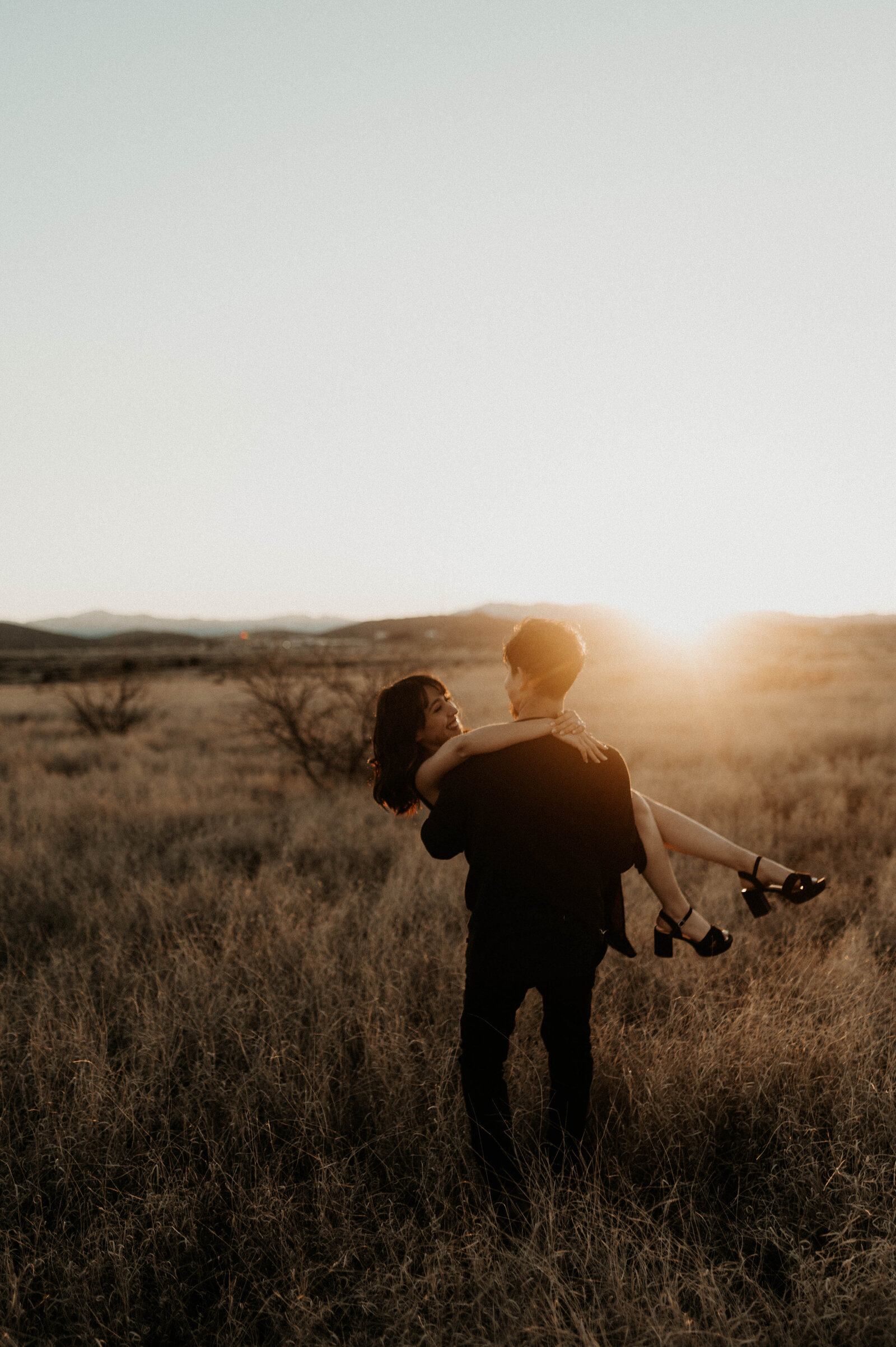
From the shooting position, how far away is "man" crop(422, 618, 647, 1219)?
78.7 inches

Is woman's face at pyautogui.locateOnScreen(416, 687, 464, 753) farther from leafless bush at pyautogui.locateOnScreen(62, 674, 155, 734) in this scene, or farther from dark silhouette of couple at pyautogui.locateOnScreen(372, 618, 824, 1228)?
leafless bush at pyautogui.locateOnScreen(62, 674, 155, 734)

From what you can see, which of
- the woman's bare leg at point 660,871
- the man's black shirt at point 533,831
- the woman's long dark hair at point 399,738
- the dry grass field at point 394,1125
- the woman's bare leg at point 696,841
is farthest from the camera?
the woman's bare leg at point 696,841

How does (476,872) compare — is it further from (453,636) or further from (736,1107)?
(453,636)

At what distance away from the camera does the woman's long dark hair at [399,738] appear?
2211 millimetres

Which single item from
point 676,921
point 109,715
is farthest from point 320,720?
point 676,921

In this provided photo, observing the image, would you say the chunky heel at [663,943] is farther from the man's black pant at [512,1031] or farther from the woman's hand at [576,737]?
the woman's hand at [576,737]

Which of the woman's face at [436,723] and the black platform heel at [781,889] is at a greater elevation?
the woman's face at [436,723]

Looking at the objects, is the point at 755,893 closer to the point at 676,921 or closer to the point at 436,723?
the point at 676,921

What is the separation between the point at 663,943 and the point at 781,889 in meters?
0.49

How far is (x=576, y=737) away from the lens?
6.69ft

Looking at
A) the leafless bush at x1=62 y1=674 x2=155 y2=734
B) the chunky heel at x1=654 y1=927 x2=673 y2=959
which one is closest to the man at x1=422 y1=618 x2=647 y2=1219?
the chunky heel at x1=654 y1=927 x2=673 y2=959

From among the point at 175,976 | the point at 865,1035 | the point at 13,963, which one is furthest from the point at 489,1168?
the point at 13,963

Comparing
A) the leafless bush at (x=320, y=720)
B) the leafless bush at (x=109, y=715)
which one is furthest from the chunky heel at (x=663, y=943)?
the leafless bush at (x=109, y=715)

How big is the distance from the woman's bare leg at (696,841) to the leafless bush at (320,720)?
6.39 m
